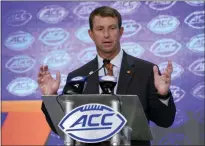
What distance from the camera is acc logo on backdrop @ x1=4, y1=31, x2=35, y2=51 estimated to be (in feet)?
16.2

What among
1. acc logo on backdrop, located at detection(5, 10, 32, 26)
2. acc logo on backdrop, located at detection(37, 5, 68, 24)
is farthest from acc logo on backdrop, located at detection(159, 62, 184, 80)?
acc logo on backdrop, located at detection(5, 10, 32, 26)

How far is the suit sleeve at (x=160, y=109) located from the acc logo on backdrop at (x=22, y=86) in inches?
91.7

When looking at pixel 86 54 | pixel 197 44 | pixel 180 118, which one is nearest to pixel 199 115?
pixel 180 118

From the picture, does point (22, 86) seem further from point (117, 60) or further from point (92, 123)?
point (92, 123)

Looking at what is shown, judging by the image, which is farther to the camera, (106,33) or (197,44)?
(197,44)

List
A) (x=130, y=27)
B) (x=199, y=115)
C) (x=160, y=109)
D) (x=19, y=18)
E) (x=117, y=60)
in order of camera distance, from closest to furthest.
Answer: (x=160, y=109) → (x=117, y=60) → (x=199, y=115) → (x=130, y=27) → (x=19, y=18)

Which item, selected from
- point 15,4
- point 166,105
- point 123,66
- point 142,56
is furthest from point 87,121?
point 15,4

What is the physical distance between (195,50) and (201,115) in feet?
2.29

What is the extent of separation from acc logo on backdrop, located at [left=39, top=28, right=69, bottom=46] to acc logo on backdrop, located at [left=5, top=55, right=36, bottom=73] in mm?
267

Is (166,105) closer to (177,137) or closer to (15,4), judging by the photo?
(177,137)

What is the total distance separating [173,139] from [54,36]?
172 centimetres

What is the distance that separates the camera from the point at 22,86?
4.89 m

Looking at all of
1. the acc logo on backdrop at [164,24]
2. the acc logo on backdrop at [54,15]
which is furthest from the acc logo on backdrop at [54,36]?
the acc logo on backdrop at [164,24]

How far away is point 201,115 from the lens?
477 cm
